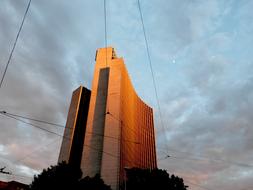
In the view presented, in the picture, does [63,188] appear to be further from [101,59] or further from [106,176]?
[101,59]

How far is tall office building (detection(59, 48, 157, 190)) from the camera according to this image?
277ft

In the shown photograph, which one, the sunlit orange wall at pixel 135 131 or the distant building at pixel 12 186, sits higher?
the sunlit orange wall at pixel 135 131

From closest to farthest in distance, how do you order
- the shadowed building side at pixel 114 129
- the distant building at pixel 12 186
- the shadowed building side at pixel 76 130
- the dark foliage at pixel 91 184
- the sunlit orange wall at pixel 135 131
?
the dark foliage at pixel 91 184, the shadowed building side at pixel 114 129, the distant building at pixel 12 186, the sunlit orange wall at pixel 135 131, the shadowed building side at pixel 76 130

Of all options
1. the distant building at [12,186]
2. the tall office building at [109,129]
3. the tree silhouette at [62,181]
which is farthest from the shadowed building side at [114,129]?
the tree silhouette at [62,181]

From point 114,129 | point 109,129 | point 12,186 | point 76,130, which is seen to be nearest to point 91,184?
point 114,129

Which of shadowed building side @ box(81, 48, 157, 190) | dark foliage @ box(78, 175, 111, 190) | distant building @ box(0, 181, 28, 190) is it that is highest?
shadowed building side @ box(81, 48, 157, 190)

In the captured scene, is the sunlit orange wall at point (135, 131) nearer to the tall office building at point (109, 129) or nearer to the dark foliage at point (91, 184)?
the tall office building at point (109, 129)

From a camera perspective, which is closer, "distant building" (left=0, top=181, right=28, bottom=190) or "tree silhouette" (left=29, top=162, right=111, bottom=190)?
"tree silhouette" (left=29, top=162, right=111, bottom=190)

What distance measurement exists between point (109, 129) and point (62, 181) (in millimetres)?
56298

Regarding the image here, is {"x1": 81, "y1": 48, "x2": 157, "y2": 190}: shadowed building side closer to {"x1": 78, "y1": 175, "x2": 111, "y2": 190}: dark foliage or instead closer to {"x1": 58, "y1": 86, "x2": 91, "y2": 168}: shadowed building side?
{"x1": 58, "y1": 86, "x2": 91, "y2": 168}: shadowed building side

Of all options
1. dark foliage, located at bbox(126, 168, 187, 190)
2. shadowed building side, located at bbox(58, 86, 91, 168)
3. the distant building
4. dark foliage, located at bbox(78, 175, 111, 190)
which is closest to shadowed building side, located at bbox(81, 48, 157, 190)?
shadowed building side, located at bbox(58, 86, 91, 168)

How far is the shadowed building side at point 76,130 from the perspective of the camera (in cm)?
10156

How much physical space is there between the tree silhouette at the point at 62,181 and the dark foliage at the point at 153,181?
5.73 meters

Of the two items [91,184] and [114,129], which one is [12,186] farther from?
[91,184]
